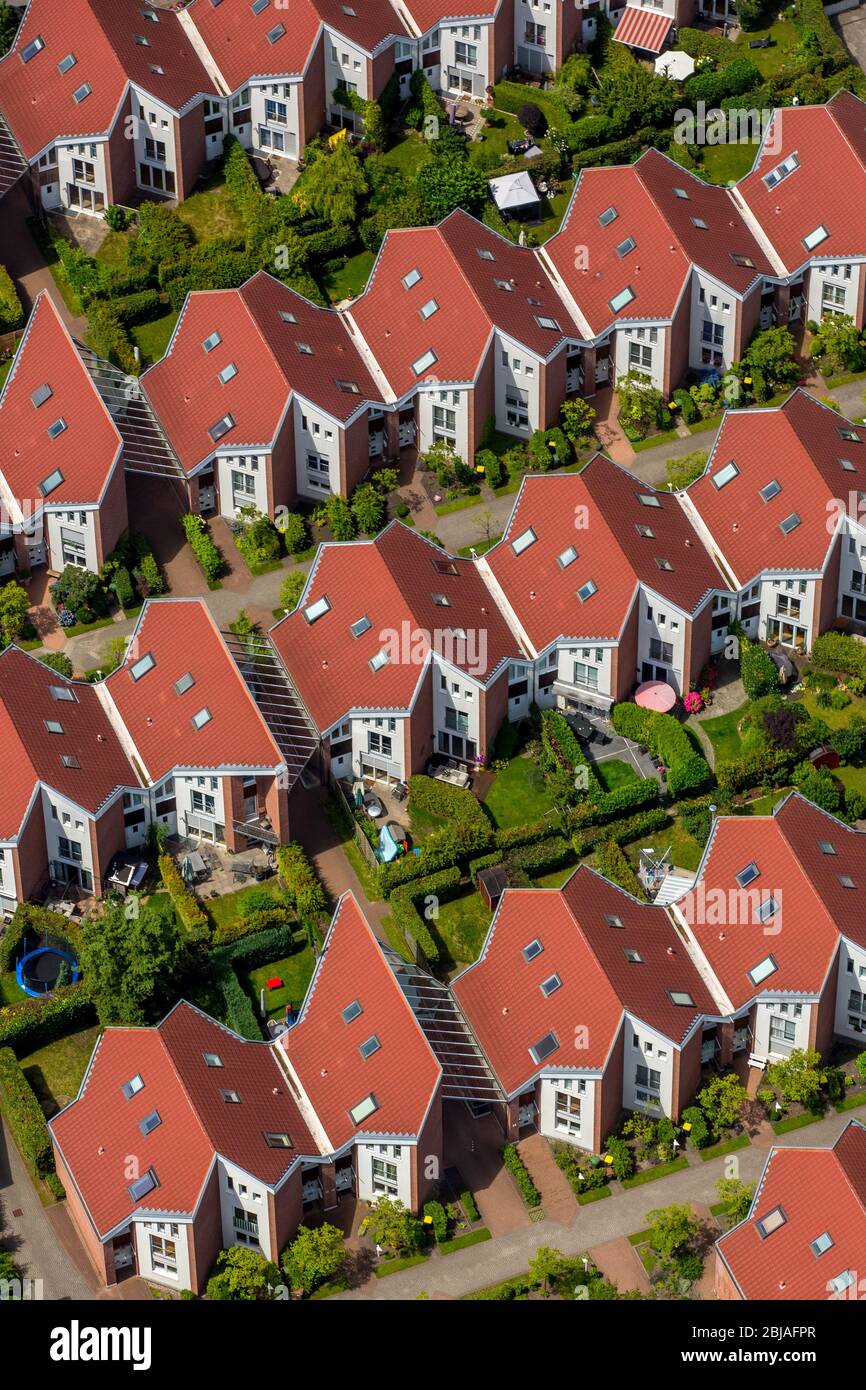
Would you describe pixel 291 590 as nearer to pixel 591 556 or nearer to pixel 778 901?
pixel 591 556

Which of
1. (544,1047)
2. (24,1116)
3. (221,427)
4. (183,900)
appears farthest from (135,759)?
(544,1047)

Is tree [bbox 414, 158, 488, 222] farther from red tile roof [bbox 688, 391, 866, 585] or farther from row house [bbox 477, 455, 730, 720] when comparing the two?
row house [bbox 477, 455, 730, 720]

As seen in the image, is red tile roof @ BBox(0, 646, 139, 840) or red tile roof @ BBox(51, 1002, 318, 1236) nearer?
red tile roof @ BBox(51, 1002, 318, 1236)

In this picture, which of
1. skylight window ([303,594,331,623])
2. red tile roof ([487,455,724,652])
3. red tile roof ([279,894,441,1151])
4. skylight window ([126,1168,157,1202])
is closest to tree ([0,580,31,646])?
skylight window ([303,594,331,623])

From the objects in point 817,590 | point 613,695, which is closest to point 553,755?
point 613,695

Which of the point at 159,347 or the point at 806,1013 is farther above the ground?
the point at 159,347

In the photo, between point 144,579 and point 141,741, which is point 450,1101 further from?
point 144,579
